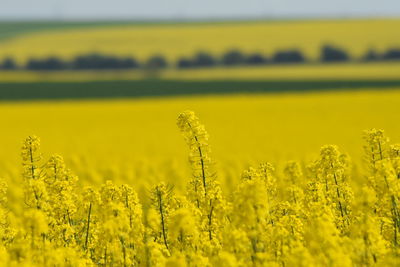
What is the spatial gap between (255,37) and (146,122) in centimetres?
6830

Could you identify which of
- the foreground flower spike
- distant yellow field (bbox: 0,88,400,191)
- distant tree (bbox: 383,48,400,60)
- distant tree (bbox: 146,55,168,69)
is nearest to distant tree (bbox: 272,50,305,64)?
distant tree (bbox: 383,48,400,60)

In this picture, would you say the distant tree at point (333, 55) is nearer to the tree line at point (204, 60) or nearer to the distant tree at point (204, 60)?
the tree line at point (204, 60)

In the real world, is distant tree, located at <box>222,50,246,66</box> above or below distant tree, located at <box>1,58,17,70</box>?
below

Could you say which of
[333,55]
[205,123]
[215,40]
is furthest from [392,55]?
[205,123]

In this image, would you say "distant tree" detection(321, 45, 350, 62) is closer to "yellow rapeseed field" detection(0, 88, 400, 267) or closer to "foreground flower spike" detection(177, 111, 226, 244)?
"yellow rapeseed field" detection(0, 88, 400, 267)

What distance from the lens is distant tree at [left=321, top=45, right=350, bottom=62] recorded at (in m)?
73.5

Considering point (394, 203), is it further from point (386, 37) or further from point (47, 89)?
point (386, 37)

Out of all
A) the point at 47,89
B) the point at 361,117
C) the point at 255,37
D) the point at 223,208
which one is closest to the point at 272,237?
the point at 223,208

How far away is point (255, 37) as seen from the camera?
323 ft

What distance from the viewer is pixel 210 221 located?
6.23m

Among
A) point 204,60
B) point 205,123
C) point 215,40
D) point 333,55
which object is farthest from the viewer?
point 215,40

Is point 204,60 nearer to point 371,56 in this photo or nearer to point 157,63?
point 157,63

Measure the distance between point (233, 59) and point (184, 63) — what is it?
3893mm

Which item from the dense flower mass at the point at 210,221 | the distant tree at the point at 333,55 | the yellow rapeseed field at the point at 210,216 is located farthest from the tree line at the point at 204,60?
the dense flower mass at the point at 210,221
